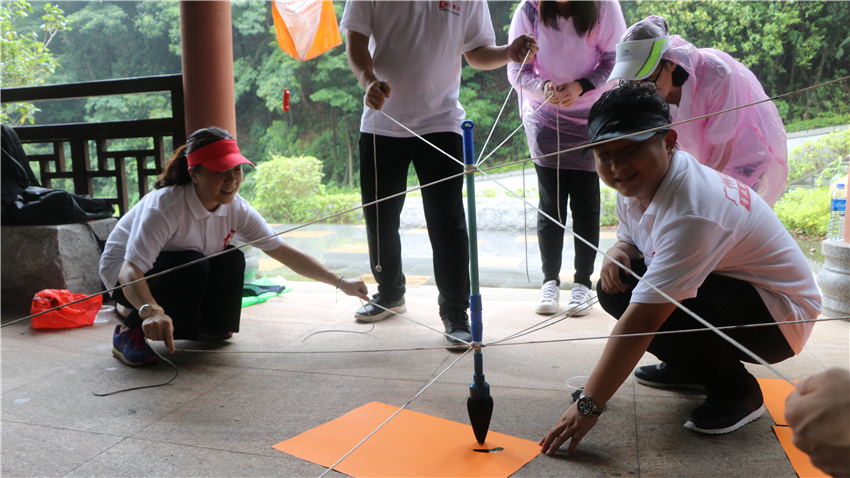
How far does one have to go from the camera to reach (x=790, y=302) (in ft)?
3.66

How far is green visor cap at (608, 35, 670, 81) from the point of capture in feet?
4.62

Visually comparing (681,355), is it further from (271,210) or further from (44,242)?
(271,210)

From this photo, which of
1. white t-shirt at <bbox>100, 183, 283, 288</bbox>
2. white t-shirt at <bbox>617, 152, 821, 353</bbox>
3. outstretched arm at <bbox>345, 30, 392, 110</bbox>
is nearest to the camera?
white t-shirt at <bbox>617, 152, 821, 353</bbox>

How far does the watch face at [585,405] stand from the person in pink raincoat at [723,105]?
0.84 metres

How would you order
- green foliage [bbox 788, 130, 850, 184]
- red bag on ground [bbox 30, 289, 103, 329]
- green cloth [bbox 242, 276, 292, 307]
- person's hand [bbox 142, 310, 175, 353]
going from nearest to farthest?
person's hand [bbox 142, 310, 175, 353] < red bag on ground [bbox 30, 289, 103, 329] < green cloth [bbox 242, 276, 292, 307] < green foliage [bbox 788, 130, 850, 184]

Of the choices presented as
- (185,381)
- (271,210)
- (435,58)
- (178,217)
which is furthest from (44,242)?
(271,210)

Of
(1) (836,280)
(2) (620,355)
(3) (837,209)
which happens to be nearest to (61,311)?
(2) (620,355)

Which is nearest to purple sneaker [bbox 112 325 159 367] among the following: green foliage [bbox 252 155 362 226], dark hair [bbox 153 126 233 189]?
dark hair [bbox 153 126 233 189]

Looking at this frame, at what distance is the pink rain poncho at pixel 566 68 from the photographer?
188cm

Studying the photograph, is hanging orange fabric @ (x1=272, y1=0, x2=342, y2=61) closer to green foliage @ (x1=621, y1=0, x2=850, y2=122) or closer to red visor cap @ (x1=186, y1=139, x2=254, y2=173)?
red visor cap @ (x1=186, y1=139, x2=254, y2=173)

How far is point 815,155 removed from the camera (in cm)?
538

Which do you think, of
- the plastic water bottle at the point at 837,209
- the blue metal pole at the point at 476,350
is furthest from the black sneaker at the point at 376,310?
the plastic water bottle at the point at 837,209

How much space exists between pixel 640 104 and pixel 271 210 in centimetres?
652

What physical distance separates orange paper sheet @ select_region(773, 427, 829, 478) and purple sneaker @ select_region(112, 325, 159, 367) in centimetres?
160
